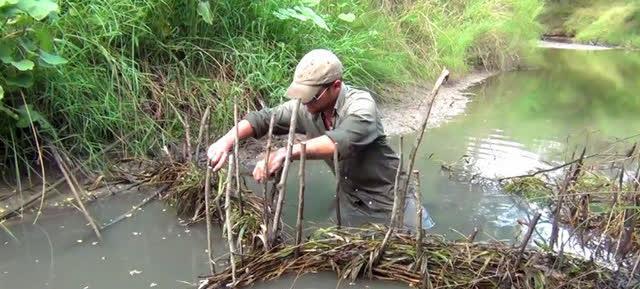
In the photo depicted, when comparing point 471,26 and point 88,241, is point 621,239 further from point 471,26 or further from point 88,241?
point 471,26

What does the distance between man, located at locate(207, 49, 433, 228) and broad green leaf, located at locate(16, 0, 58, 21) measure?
3.71 feet

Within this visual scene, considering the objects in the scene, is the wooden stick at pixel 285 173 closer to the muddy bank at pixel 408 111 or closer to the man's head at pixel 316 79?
the man's head at pixel 316 79

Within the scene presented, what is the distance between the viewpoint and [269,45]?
5.34 meters

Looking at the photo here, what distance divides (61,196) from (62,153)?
0.27 m

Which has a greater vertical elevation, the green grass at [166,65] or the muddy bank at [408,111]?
the green grass at [166,65]

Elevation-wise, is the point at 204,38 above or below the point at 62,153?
above

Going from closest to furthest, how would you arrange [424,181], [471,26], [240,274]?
1. [240,274]
2. [424,181]
3. [471,26]

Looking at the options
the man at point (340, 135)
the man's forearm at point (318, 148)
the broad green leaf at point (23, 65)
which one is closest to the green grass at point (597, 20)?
the man at point (340, 135)

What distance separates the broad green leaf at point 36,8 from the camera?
3309mm

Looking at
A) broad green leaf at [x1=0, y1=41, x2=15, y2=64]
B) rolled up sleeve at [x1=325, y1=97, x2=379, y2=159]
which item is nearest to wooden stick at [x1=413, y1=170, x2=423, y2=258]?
rolled up sleeve at [x1=325, y1=97, x2=379, y2=159]

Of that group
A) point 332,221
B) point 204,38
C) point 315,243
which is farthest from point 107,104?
point 315,243

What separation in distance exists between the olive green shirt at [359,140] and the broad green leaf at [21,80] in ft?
4.14

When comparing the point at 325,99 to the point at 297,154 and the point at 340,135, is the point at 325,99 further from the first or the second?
the point at 297,154

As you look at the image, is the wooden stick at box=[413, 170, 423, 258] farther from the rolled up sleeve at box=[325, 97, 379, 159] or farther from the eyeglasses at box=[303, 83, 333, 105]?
the eyeglasses at box=[303, 83, 333, 105]
